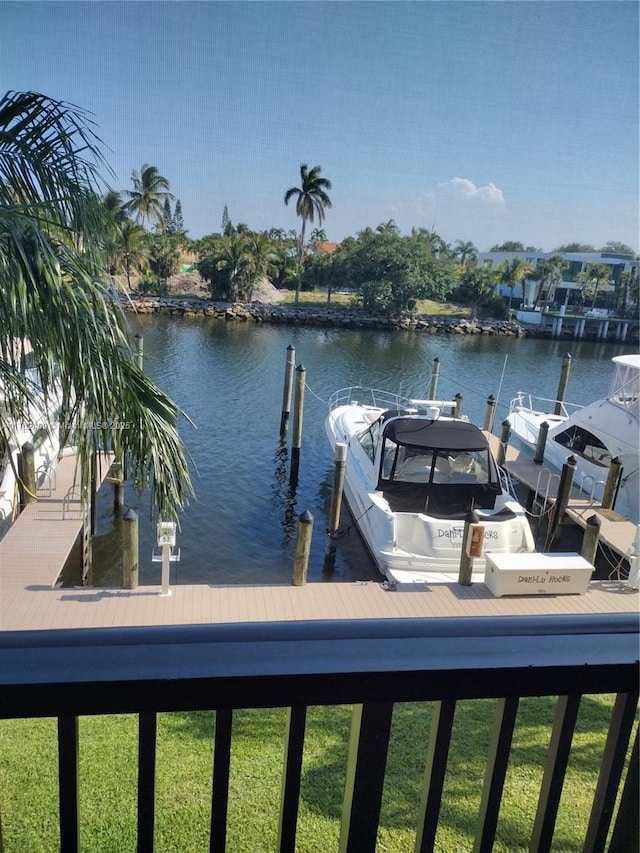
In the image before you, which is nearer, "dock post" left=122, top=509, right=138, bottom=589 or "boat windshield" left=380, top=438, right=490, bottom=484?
"dock post" left=122, top=509, right=138, bottom=589

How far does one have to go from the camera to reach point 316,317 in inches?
1179

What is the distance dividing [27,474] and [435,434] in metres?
4.26

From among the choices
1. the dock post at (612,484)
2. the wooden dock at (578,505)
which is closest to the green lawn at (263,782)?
the wooden dock at (578,505)

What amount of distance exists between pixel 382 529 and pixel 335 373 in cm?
1140

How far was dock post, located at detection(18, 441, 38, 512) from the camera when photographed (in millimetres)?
6581

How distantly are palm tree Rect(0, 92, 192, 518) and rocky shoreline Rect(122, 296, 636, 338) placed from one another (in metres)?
25.9

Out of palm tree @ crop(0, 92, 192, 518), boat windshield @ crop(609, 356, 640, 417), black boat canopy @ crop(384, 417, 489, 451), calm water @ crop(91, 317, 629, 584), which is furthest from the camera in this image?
boat windshield @ crop(609, 356, 640, 417)

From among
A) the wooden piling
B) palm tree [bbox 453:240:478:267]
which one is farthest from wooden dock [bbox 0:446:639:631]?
palm tree [bbox 453:240:478:267]

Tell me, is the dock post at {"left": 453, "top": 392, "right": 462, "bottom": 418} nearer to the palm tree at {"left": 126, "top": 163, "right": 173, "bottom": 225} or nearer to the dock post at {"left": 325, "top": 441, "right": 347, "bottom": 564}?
the dock post at {"left": 325, "top": 441, "right": 347, "bottom": 564}

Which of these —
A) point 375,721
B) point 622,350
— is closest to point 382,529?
point 375,721

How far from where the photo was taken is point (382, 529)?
616 centimetres

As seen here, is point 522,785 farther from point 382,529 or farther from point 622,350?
point 622,350

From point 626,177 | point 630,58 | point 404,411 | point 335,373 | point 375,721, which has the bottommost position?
point 335,373

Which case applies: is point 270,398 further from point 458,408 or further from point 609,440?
point 609,440
